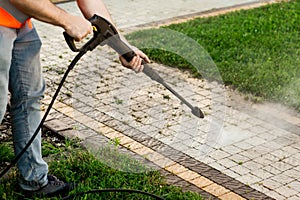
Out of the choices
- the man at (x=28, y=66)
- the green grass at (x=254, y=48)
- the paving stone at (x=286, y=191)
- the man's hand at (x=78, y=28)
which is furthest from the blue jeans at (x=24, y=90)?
the paving stone at (x=286, y=191)

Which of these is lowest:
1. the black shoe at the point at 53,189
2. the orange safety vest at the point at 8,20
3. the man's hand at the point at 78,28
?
the black shoe at the point at 53,189

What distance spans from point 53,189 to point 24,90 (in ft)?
2.30

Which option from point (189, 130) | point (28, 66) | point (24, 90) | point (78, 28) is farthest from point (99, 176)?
point (78, 28)

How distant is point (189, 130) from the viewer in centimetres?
385

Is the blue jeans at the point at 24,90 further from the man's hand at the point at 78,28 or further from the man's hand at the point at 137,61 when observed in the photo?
the man's hand at the point at 137,61

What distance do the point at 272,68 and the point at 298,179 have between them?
2.14 meters

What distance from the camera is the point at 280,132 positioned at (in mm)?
5035

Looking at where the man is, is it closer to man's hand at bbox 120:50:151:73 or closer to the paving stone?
man's hand at bbox 120:50:151:73

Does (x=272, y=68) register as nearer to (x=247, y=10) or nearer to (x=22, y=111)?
(x=247, y=10)

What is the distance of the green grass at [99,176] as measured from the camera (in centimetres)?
391

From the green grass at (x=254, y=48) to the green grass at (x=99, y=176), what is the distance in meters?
0.93

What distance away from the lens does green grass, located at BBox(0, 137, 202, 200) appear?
391 centimetres

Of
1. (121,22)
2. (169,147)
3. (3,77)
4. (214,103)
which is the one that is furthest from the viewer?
(121,22)

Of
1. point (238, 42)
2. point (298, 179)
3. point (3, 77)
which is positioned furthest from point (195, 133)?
point (238, 42)
